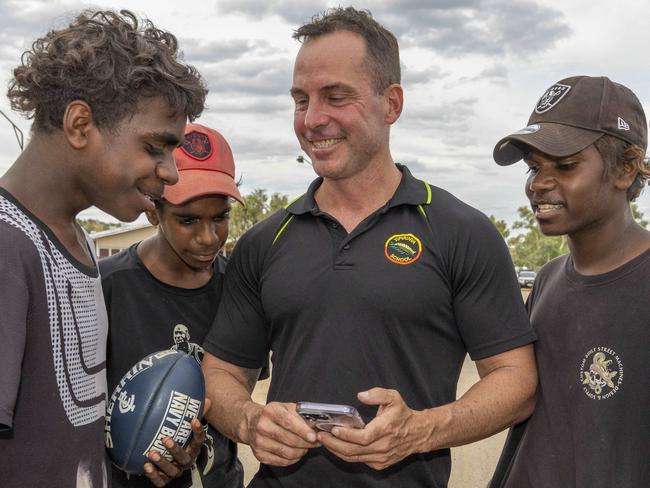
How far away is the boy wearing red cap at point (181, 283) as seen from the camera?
149 inches

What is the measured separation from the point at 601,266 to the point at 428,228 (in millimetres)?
759

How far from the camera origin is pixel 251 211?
223ft

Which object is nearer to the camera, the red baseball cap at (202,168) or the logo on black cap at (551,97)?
the logo on black cap at (551,97)

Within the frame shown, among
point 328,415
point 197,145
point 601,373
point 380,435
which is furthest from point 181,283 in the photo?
point 601,373

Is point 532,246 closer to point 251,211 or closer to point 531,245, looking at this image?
point 531,245

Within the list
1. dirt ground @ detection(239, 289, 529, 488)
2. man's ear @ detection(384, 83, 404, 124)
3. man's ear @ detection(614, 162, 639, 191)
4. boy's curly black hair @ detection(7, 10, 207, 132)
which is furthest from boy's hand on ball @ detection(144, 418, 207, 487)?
dirt ground @ detection(239, 289, 529, 488)

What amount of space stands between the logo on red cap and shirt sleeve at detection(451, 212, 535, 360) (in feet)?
5.63

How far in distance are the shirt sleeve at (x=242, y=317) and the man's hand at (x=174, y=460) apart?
0.28 m

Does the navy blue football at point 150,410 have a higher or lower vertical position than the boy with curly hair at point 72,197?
lower

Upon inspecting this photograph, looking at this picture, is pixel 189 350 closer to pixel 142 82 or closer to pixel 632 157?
pixel 142 82

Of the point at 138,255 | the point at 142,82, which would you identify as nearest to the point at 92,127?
the point at 142,82

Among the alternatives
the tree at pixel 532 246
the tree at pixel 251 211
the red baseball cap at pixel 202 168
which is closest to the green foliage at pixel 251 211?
the tree at pixel 251 211

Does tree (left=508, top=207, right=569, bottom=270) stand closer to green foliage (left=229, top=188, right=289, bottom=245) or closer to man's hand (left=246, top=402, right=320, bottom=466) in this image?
green foliage (left=229, top=188, right=289, bottom=245)

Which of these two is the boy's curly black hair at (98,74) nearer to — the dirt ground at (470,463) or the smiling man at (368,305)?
the smiling man at (368,305)
